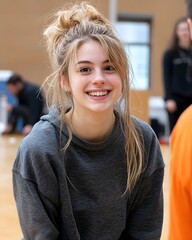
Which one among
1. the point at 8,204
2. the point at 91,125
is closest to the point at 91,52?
the point at 91,125

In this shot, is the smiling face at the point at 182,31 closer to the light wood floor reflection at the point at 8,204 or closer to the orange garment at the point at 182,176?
the light wood floor reflection at the point at 8,204

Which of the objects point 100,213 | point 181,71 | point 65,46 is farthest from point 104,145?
point 181,71

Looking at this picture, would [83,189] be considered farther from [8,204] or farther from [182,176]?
[8,204]

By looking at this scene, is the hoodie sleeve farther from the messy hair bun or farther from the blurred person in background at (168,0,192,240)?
the blurred person in background at (168,0,192,240)

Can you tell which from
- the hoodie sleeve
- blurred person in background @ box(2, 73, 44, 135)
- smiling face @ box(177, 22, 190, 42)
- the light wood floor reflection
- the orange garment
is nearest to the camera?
the orange garment

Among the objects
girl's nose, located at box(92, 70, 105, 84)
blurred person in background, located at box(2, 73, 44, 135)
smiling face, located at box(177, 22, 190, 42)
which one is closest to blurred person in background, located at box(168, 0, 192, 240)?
girl's nose, located at box(92, 70, 105, 84)

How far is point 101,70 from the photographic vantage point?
5.38 feet

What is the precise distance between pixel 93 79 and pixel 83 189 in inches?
13.6

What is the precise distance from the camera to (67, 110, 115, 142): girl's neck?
1675 millimetres

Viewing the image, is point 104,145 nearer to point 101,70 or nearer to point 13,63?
point 101,70

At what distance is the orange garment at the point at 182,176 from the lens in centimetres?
88

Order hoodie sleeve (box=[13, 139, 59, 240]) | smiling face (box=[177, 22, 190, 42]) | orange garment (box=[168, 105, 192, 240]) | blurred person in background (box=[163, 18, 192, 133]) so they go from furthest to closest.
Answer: blurred person in background (box=[163, 18, 192, 133]), smiling face (box=[177, 22, 190, 42]), hoodie sleeve (box=[13, 139, 59, 240]), orange garment (box=[168, 105, 192, 240])

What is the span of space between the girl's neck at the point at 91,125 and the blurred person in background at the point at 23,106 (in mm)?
5828

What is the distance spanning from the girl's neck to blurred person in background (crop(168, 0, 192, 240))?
0.71 m
